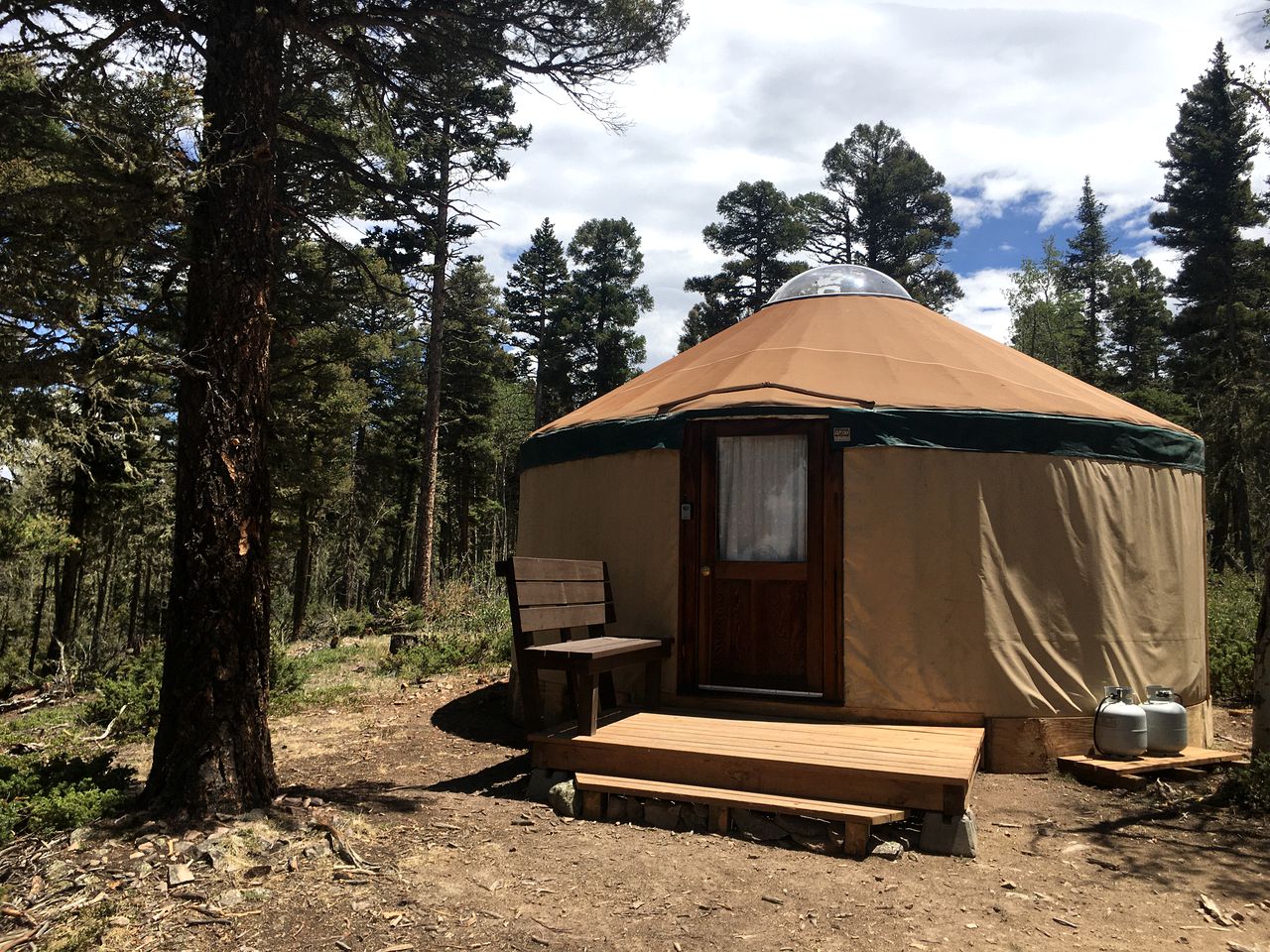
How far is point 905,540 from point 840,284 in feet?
9.79

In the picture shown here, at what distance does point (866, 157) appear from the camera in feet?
76.3

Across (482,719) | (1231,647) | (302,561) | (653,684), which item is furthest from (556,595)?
(302,561)

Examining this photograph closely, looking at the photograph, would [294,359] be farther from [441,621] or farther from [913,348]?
[913,348]

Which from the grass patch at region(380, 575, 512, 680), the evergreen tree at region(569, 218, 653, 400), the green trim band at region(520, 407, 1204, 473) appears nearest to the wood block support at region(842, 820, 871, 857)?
the green trim band at region(520, 407, 1204, 473)

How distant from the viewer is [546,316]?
2509 cm

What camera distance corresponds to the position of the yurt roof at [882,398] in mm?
4391

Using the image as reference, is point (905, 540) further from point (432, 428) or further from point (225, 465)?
point (432, 428)

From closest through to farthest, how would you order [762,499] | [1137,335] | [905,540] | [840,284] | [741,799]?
1. [741,799]
2. [905,540]
3. [762,499]
4. [840,284]
5. [1137,335]

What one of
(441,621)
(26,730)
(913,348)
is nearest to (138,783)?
(26,730)

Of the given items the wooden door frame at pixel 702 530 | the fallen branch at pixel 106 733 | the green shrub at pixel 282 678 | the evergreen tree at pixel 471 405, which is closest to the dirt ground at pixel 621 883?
the wooden door frame at pixel 702 530

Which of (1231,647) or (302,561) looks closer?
(1231,647)

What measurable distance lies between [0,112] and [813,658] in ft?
15.7

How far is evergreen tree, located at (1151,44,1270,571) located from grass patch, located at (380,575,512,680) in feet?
46.9

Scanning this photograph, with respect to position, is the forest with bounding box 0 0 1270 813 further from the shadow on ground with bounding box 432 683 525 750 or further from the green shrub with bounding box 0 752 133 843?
the shadow on ground with bounding box 432 683 525 750
